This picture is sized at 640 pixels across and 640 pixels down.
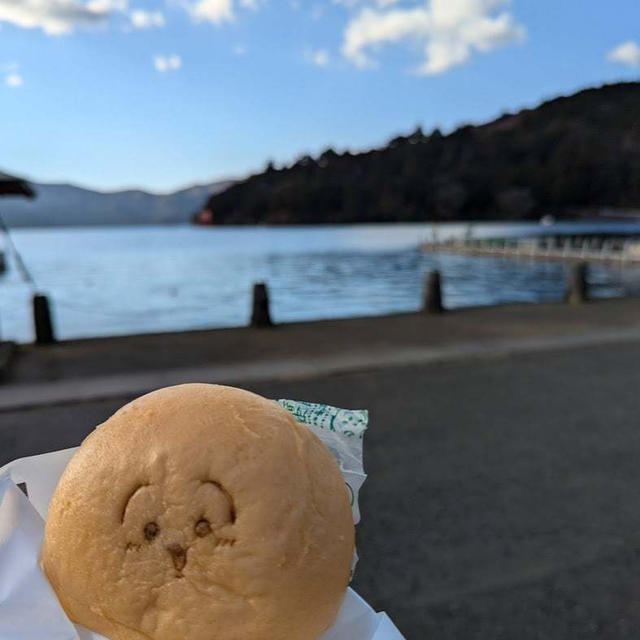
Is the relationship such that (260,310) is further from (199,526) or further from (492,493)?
(199,526)

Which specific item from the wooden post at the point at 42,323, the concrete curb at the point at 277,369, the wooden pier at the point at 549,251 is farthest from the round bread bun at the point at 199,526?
the wooden pier at the point at 549,251

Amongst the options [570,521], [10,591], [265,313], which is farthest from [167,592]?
A: [265,313]

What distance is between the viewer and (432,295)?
43.7ft

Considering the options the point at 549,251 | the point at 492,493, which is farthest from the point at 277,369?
the point at 549,251

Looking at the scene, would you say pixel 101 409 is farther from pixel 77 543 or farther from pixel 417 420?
pixel 77 543

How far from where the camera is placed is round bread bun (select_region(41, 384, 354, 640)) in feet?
3.29

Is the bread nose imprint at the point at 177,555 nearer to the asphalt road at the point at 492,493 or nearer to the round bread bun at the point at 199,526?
the round bread bun at the point at 199,526

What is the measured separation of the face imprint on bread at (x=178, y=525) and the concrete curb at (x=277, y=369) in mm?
6464

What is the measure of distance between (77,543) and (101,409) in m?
6.04

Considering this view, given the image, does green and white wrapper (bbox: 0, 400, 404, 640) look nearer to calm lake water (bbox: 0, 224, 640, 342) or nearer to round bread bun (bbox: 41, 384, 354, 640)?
round bread bun (bbox: 41, 384, 354, 640)

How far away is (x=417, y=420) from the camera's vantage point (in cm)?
605

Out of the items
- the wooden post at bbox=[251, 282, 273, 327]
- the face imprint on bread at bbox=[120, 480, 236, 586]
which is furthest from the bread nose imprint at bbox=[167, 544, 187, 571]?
the wooden post at bbox=[251, 282, 273, 327]

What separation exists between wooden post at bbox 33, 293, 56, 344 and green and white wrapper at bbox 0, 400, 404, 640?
9.98 m

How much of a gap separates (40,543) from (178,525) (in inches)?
15.7
